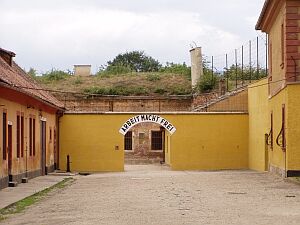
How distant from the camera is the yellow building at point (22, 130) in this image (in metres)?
25.0

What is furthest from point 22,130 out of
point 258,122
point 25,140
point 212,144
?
point 212,144

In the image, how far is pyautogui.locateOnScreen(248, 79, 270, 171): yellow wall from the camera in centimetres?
3509

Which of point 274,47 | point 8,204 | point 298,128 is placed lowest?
point 8,204

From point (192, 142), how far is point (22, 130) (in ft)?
42.2

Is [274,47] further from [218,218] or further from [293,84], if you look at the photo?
[218,218]

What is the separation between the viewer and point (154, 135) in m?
51.0

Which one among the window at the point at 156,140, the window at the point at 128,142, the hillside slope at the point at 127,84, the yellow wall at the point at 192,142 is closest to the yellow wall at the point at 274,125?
the yellow wall at the point at 192,142

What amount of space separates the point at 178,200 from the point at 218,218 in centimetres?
439

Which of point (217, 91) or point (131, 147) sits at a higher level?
point (217, 91)

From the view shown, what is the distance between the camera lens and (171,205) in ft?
56.7

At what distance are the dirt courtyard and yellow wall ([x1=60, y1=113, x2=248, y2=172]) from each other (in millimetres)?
14282

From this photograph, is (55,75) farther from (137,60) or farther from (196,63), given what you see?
(137,60)

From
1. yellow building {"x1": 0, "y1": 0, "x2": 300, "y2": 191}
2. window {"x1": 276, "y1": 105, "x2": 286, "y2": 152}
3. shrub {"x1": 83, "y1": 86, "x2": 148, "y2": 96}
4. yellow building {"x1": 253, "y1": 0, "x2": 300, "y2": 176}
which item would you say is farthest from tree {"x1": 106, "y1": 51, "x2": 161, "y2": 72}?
window {"x1": 276, "y1": 105, "x2": 286, "y2": 152}

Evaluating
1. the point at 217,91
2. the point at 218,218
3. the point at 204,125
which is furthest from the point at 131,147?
the point at 218,218
